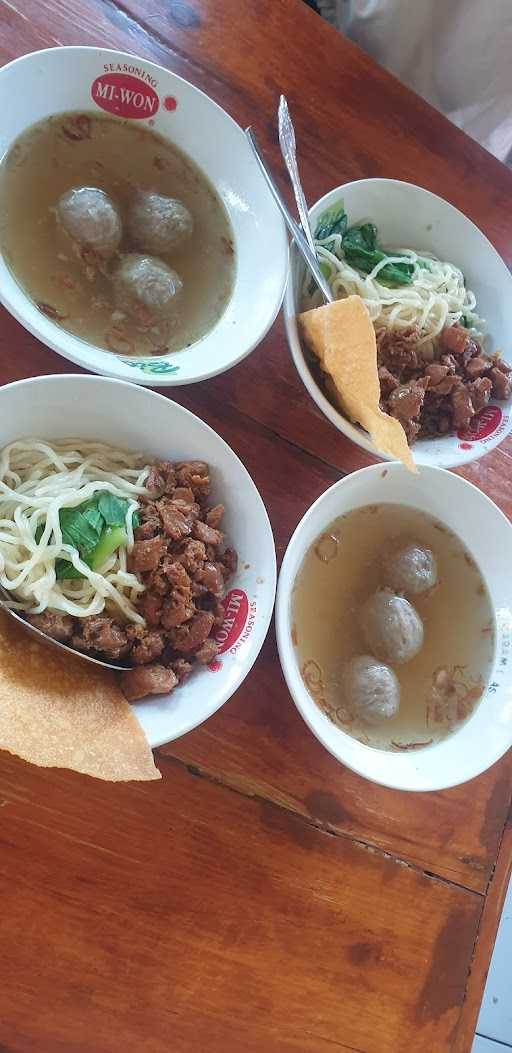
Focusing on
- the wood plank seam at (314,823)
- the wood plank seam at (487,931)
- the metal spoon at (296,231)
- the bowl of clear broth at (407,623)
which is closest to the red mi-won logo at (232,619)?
the bowl of clear broth at (407,623)

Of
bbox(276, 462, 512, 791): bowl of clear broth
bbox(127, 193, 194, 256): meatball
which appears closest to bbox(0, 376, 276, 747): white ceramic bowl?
bbox(276, 462, 512, 791): bowl of clear broth

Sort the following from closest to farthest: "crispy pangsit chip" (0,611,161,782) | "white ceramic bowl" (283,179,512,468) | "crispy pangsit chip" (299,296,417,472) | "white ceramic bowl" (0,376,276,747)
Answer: "crispy pangsit chip" (0,611,161,782), "white ceramic bowl" (0,376,276,747), "crispy pangsit chip" (299,296,417,472), "white ceramic bowl" (283,179,512,468)

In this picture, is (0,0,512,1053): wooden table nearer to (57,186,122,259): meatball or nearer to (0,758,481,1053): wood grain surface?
(0,758,481,1053): wood grain surface

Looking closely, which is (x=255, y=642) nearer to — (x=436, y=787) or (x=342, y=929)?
(x=436, y=787)

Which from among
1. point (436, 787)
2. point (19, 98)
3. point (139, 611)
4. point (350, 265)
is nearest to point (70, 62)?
point (19, 98)

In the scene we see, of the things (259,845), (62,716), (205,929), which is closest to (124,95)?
(62,716)

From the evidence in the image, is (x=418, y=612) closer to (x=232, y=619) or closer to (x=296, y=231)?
(x=232, y=619)

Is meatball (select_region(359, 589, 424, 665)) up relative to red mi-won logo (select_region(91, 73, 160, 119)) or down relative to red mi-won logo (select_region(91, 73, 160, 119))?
down
